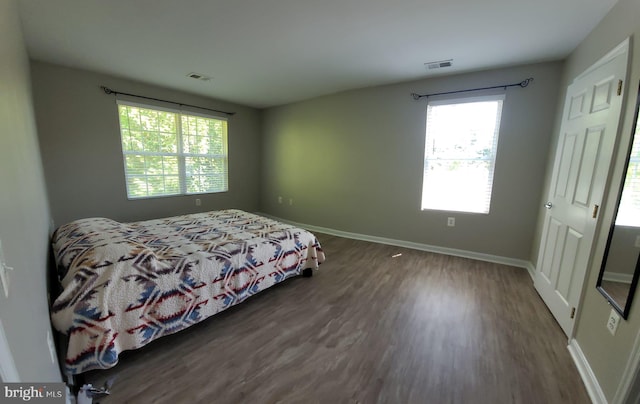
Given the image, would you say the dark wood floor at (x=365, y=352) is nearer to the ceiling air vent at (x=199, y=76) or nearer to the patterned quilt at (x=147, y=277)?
the patterned quilt at (x=147, y=277)

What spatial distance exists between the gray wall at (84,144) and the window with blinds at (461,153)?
418 centimetres

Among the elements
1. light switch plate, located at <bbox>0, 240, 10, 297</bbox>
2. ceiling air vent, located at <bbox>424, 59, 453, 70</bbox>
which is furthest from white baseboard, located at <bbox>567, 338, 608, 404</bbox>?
ceiling air vent, located at <bbox>424, 59, 453, 70</bbox>

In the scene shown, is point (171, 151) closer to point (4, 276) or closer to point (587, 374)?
point (4, 276)

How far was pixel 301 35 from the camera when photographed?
2.34 metres

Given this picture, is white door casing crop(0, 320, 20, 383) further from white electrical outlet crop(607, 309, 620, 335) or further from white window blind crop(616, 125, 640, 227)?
white window blind crop(616, 125, 640, 227)

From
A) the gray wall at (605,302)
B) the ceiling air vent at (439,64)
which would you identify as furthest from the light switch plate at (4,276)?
the ceiling air vent at (439,64)

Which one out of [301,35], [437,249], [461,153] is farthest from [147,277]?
[461,153]

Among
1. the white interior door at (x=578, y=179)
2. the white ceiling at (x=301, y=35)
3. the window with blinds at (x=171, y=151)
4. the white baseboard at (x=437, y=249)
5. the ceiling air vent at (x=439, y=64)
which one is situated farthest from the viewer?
the window with blinds at (x=171, y=151)

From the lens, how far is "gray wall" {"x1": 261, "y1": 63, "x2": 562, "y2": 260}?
3.03 meters

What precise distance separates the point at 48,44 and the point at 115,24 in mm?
1078

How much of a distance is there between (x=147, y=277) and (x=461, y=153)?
12.4ft

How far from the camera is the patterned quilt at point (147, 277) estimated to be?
4.70ft

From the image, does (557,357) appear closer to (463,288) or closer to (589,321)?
(589,321)

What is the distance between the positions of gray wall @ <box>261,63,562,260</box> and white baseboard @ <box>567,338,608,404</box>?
1.72 metres
